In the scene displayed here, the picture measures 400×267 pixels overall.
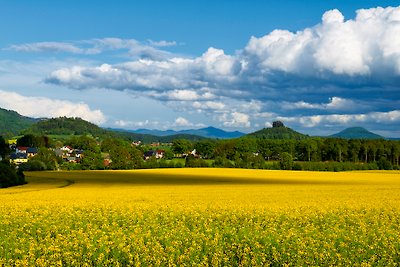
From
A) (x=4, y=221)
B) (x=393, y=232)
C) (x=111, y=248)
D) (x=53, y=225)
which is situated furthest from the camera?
(x=4, y=221)

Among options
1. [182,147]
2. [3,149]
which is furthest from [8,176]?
[182,147]

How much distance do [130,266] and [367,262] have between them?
23.6 feet

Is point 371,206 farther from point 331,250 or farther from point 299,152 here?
point 299,152

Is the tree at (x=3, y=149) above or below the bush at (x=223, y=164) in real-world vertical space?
above

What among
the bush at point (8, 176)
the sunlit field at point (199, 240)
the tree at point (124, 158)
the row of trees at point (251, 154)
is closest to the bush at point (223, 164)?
the row of trees at point (251, 154)

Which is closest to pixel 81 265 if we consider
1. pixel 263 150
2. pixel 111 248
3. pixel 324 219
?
pixel 111 248

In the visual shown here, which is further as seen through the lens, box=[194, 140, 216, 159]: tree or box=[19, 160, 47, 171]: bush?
box=[194, 140, 216, 159]: tree

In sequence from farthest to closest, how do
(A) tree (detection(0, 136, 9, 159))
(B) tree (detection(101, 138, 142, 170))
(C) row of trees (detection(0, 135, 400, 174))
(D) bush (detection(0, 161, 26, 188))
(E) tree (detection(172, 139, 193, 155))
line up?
(E) tree (detection(172, 139, 193, 155)) < (B) tree (detection(101, 138, 142, 170)) < (C) row of trees (detection(0, 135, 400, 174)) < (A) tree (detection(0, 136, 9, 159)) < (D) bush (detection(0, 161, 26, 188))

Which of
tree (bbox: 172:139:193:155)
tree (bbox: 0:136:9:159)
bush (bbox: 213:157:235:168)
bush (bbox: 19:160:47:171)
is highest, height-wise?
tree (bbox: 172:139:193:155)

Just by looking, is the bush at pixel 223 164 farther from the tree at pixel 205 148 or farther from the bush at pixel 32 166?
the tree at pixel 205 148

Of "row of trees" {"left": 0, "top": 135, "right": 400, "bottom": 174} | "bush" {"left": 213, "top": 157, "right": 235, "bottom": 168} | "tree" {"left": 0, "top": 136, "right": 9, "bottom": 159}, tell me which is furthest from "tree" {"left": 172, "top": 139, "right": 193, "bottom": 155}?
"tree" {"left": 0, "top": 136, "right": 9, "bottom": 159}

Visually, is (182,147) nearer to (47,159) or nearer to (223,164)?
(223,164)

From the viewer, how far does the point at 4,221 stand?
21.6 metres

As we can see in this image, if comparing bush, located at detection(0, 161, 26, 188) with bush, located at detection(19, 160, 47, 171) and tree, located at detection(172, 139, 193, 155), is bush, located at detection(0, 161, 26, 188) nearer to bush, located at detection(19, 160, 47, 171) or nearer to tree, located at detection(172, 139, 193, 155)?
bush, located at detection(19, 160, 47, 171)
